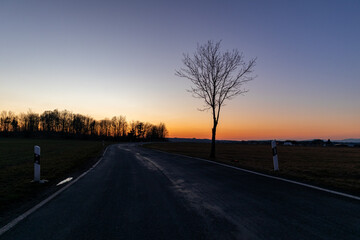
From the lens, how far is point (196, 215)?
340 cm

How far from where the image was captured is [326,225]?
9.48 feet

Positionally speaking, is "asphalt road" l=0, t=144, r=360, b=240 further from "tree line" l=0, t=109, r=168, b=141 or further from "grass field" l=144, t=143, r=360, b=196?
"tree line" l=0, t=109, r=168, b=141

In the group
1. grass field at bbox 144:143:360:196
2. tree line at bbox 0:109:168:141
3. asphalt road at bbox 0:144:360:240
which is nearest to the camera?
asphalt road at bbox 0:144:360:240

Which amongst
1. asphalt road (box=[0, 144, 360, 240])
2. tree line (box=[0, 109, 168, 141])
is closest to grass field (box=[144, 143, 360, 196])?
asphalt road (box=[0, 144, 360, 240])

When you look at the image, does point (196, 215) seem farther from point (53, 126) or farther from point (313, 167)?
point (53, 126)

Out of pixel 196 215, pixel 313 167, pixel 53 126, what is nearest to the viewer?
pixel 196 215

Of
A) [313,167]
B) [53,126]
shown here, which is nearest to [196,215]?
[313,167]

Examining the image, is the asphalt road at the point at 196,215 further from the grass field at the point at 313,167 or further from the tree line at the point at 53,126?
the tree line at the point at 53,126

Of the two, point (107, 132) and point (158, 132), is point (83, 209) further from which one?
point (158, 132)

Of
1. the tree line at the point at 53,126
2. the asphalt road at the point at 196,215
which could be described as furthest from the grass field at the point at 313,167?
the tree line at the point at 53,126

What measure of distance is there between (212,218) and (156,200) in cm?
154

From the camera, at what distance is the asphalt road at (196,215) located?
2.72 m

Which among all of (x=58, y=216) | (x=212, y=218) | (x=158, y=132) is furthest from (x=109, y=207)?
(x=158, y=132)

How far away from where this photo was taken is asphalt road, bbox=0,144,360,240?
107 inches
